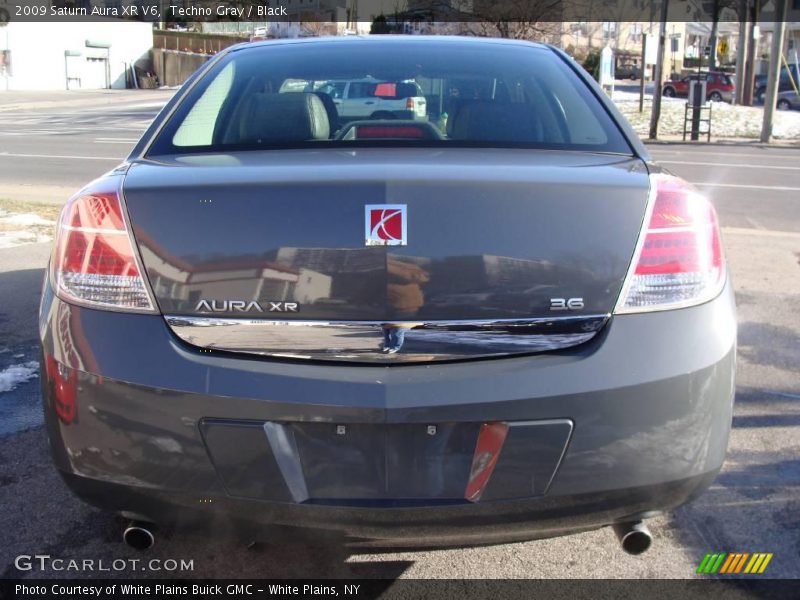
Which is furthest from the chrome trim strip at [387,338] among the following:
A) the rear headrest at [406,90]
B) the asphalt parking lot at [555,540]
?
the rear headrest at [406,90]

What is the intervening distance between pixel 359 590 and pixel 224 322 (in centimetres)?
103

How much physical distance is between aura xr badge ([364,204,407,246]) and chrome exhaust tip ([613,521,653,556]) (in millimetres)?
953

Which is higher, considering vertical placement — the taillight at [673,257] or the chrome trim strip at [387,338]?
the taillight at [673,257]

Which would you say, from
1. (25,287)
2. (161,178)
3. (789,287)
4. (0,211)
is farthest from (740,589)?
(0,211)

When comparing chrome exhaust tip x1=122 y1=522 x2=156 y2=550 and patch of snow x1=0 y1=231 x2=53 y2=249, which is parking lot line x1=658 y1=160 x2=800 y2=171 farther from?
chrome exhaust tip x1=122 y1=522 x2=156 y2=550

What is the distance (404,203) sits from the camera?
82.9 inches

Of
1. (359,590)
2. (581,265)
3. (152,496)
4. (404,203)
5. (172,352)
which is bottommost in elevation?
(359,590)

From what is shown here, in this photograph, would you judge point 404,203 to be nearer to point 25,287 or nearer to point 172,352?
point 172,352

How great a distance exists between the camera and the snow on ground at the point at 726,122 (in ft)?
84.3

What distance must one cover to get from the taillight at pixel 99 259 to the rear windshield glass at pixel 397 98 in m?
0.49

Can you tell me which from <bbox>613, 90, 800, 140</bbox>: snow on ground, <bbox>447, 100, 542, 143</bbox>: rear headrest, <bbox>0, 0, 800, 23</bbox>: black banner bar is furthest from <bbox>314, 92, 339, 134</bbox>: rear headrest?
<bbox>613, 90, 800, 140</bbox>: snow on ground

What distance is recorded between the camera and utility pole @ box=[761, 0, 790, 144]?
21.7m

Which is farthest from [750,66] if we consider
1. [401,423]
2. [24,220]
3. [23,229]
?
[401,423]

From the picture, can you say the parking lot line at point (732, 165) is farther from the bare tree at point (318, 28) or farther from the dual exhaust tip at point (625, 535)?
the bare tree at point (318, 28)
